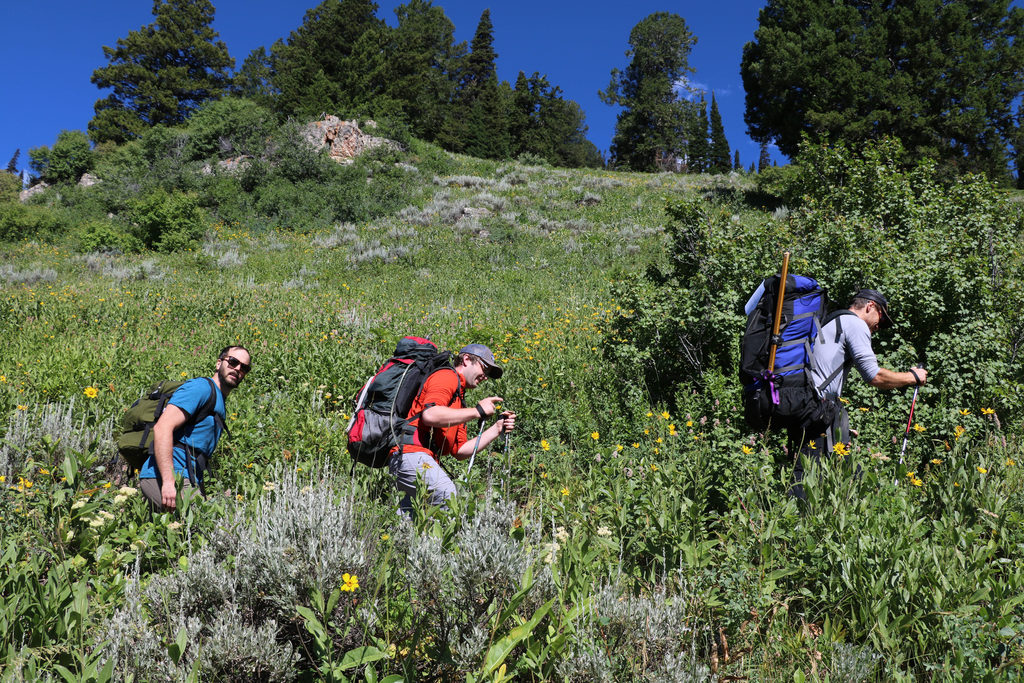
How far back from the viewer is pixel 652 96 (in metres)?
48.8

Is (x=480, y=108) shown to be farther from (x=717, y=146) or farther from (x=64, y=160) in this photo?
(x=717, y=146)

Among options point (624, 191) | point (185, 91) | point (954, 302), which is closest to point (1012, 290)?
point (954, 302)

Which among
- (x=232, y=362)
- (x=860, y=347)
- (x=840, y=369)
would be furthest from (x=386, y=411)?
(x=860, y=347)

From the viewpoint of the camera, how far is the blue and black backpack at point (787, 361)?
11.8ft

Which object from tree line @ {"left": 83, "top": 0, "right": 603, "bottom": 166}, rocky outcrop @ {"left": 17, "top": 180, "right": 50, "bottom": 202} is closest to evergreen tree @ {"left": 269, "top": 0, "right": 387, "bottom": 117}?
tree line @ {"left": 83, "top": 0, "right": 603, "bottom": 166}

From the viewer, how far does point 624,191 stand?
25.2 m

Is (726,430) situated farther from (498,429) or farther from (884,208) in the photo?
(884,208)

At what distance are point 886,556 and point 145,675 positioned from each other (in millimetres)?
2922

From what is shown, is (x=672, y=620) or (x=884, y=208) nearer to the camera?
(x=672, y=620)

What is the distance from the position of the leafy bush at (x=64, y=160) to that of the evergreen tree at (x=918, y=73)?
32650mm

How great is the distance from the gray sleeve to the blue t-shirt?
4.20 metres

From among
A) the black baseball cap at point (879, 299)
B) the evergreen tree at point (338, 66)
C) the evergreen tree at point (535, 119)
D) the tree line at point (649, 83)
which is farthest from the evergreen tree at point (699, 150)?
the black baseball cap at point (879, 299)

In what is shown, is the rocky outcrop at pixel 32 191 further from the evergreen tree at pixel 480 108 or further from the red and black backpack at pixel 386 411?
the red and black backpack at pixel 386 411

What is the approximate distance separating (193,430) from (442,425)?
1657mm
